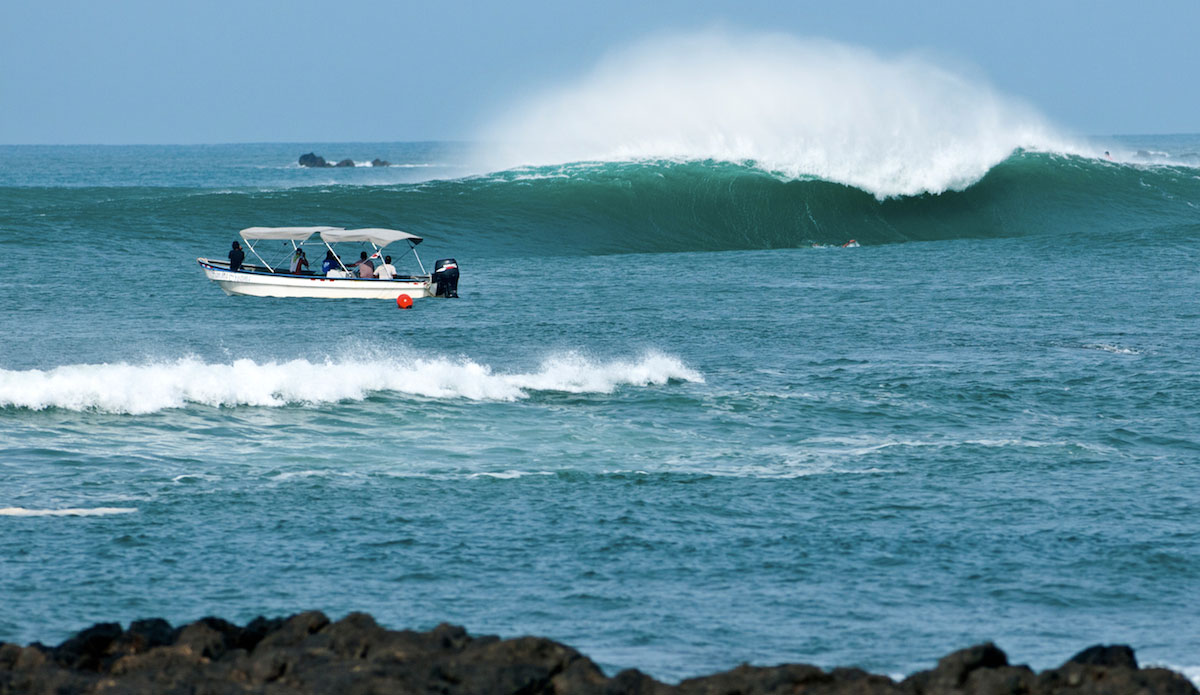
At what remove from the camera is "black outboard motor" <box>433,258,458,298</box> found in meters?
28.7

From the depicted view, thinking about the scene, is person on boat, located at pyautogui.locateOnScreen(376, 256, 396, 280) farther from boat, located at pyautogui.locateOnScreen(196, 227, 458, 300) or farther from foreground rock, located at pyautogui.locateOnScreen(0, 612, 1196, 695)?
foreground rock, located at pyautogui.locateOnScreen(0, 612, 1196, 695)

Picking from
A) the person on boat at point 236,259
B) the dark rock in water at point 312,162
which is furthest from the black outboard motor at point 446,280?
the dark rock in water at point 312,162

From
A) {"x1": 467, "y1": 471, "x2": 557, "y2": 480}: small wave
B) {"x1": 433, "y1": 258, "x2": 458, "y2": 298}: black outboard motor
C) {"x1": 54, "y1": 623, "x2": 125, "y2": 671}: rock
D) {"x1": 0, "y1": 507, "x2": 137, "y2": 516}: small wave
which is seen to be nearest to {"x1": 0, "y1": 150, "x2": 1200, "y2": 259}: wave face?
{"x1": 433, "y1": 258, "x2": 458, "y2": 298}: black outboard motor

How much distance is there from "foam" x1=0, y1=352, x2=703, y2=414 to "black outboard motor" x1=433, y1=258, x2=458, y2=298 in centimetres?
876

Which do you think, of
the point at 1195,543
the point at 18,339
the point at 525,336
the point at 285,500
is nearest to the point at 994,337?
the point at 525,336

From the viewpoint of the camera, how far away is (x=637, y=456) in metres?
14.6

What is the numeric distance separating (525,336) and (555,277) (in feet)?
32.0

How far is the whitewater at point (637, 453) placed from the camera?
9.45m

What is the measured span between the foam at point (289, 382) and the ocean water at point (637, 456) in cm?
5

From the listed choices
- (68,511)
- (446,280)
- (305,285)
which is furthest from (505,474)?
(305,285)

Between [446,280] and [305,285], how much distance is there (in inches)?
136

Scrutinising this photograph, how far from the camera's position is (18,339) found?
73.7 feet

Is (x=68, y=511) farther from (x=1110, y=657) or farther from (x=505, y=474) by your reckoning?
(x=1110, y=657)

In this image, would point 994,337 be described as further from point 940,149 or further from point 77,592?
point 940,149
